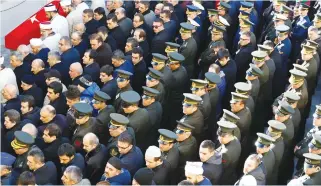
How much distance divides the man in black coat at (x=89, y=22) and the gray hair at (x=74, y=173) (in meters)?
4.26

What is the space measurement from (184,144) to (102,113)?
1174 mm

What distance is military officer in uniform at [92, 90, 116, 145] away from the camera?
28.2 ft

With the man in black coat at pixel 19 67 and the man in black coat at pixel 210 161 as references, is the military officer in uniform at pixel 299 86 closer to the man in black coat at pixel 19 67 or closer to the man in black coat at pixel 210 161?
the man in black coat at pixel 210 161

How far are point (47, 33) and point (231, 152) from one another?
4094 mm

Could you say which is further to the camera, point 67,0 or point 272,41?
point 67,0

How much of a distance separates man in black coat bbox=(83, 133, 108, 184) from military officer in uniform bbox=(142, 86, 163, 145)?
1088mm

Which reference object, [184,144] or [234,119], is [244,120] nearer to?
[234,119]

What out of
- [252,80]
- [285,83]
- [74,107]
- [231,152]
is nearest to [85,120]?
[74,107]

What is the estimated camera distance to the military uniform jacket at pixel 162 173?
7586 millimetres

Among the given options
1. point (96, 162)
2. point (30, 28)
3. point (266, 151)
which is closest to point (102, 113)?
point (96, 162)

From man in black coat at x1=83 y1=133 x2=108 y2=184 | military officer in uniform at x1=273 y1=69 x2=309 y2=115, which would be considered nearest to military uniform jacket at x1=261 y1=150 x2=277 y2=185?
military officer in uniform at x1=273 y1=69 x2=309 y2=115

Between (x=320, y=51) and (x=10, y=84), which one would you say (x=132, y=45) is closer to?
(x=10, y=84)

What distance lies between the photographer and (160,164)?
25.0 ft

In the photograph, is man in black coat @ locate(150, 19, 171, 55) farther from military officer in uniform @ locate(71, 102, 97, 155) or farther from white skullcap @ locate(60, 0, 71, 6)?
military officer in uniform @ locate(71, 102, 97, 155)
